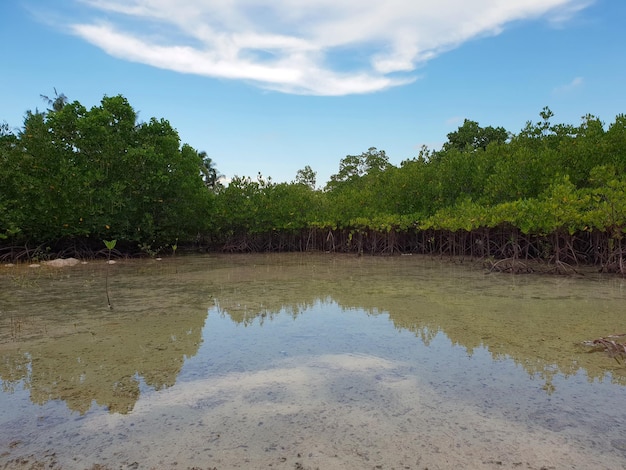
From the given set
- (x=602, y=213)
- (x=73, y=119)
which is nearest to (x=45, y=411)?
(x=602, y=213)

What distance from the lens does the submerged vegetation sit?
12.0m

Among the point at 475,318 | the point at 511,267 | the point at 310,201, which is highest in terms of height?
the point at 310,201

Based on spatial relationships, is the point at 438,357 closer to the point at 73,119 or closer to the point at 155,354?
the point at 155,354

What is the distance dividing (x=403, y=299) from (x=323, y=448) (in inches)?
204

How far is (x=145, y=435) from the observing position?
2.88 metres

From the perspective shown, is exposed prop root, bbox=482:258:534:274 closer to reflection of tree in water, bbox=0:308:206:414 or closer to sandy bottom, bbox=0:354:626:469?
reflection of tree in water, bbox=0:308:206:414

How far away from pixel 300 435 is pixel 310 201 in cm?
1941

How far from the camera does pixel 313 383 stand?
12.4ft

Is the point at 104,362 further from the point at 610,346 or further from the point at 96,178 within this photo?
the point at 96,178

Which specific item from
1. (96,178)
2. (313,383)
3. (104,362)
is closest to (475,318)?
(313,383)

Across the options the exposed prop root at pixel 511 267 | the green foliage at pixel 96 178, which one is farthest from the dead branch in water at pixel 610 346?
the green foliage at pixel 96 178

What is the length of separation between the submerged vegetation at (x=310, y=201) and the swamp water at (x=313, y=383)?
4.89 meters

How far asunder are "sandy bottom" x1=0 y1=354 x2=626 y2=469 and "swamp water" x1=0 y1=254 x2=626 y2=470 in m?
0.01

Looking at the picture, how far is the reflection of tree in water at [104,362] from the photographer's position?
359 centimetres
